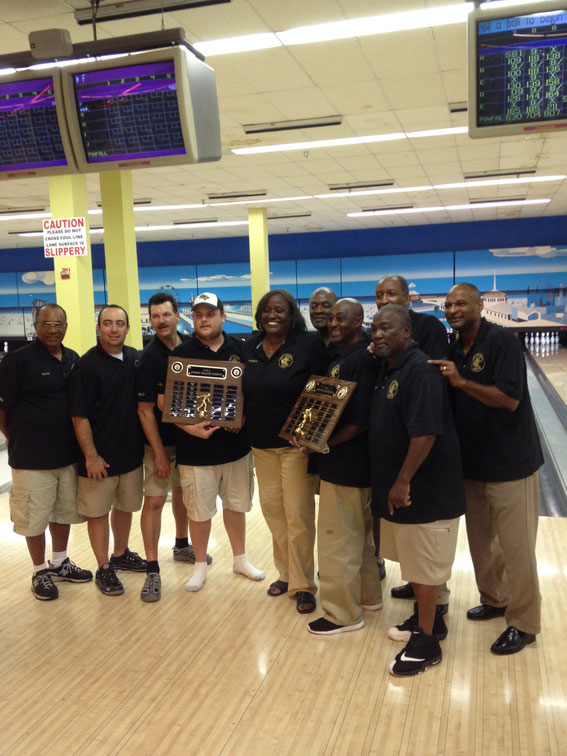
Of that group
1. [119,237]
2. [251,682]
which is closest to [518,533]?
[251,682]

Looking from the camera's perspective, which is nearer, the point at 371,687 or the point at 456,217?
the point at 371,687

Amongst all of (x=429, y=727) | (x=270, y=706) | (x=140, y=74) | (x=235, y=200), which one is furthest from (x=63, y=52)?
(x=235, y=200)

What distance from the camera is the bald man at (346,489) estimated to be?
111 inches

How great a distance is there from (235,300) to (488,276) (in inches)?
226

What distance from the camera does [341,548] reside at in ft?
9.59

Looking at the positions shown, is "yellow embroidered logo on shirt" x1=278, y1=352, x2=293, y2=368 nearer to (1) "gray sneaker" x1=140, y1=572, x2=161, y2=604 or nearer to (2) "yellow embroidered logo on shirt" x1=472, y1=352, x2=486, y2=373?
(2) "yellow embroidered logo on shirt" x1=472, y1=352, x2=486, y2=373

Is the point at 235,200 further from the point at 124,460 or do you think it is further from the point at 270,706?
the point at 270,706

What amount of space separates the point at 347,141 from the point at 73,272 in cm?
306

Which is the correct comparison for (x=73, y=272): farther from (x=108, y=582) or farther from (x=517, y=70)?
(x=517, y=70)

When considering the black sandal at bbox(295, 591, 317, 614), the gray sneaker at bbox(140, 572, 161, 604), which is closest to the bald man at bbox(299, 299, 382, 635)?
the black sandal at bbox(295, 591, 317, 614)

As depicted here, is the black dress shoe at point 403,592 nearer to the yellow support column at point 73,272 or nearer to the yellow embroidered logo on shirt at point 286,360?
the yellow embroidered logo on shirt at point 286,360

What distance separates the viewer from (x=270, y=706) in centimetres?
239

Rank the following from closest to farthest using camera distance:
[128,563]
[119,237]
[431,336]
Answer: [431,336] < [128,563] < [119,237]

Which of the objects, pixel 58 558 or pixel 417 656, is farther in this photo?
pixel 58 558
